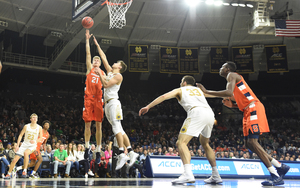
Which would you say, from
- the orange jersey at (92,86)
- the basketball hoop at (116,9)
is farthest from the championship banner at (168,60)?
the orange jersey at (92,86)

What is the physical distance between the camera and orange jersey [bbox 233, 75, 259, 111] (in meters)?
5.57

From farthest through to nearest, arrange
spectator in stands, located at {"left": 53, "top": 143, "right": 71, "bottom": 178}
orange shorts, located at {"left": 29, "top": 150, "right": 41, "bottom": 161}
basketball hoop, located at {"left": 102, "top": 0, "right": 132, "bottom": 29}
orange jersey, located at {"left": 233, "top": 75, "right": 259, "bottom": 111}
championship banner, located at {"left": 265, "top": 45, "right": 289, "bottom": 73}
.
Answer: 1. championship banner, located at {"left": 265, "top": 45, "right": 289, "bottom": 73}
2. basketball hoop, located at {"left": 102, "top": 0, "right": 132, "bottom": 29}
3. spectator in stands, located at {"left": 53, "top": 143, "right": 71, "bottom": 178}
4. orange shorts, located at {"left": 29, "top": 150, "right": 41, "bottom": 161}
5. orange jersey, located at {"left": 233, "top": 75, "right": 259, "bottom": 111}

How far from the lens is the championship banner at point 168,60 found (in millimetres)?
21422

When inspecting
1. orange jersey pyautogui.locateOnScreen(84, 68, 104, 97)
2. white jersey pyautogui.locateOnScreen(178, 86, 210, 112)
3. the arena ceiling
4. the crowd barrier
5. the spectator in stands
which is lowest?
the crowd barrier

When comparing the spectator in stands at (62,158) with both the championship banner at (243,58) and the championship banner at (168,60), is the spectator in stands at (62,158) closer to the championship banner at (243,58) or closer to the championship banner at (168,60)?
the championship banner at (168,60)

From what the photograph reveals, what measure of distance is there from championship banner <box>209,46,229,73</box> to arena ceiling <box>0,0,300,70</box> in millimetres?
1345

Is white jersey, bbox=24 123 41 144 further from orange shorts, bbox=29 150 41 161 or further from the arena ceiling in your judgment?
the arena ceiling

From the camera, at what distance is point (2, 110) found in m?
18.1

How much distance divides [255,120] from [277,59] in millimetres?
17963

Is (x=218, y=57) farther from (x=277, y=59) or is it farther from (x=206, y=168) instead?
(x=206, y=168)

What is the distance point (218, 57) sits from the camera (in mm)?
22000

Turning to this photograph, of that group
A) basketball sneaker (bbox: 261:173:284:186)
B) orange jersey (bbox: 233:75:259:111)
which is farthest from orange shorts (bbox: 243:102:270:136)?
basketball sneaker (bbox: 261:173:284:186)

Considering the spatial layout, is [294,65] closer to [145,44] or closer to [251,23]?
[251,23]

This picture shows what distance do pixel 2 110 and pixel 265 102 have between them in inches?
818
